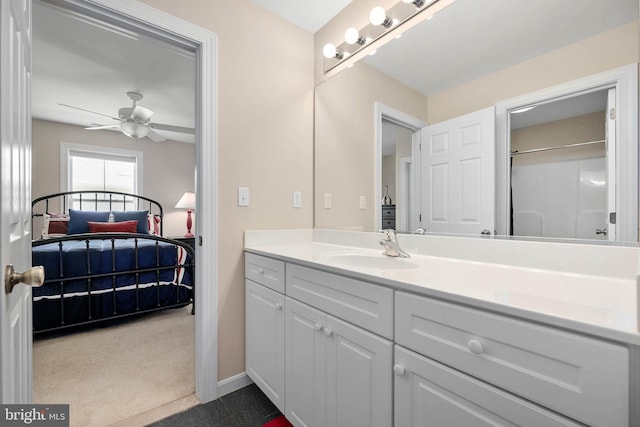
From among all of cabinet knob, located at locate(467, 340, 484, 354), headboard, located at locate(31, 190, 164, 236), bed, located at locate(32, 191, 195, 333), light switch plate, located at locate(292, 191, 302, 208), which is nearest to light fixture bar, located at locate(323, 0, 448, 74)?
light switch plate, located at locate(292, 191, 302, 208)

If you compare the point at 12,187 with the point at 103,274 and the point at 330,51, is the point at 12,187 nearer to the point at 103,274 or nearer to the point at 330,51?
the point at 330,51

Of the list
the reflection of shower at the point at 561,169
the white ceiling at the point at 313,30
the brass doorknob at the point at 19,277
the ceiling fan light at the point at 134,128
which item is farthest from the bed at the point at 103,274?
the reflection of shower at the point at 561,169

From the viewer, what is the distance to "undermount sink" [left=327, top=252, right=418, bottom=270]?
4.27 feet

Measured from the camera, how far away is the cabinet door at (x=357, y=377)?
0.87m

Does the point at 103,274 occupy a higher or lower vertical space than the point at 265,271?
lower

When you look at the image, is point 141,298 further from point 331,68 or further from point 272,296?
point 331,68

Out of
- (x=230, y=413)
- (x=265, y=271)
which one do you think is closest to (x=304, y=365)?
(x=265, y=271)

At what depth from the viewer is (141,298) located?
107 inches

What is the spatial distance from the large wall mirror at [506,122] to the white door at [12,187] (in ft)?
4.72

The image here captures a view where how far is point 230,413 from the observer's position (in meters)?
1.46

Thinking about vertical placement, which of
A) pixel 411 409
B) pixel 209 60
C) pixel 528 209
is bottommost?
pixel 411 409

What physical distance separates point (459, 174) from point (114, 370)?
2392 millimetres

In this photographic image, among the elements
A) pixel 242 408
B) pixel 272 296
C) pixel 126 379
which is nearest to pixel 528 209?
pixel 272 296

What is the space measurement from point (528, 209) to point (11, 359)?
61.8 inches
